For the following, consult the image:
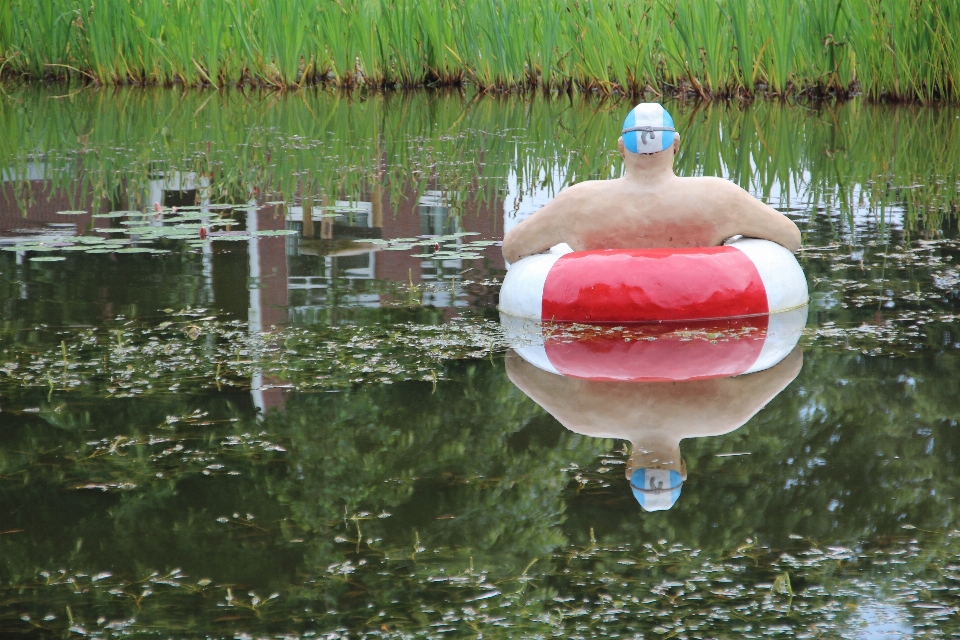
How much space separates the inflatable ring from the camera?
14.1 feet

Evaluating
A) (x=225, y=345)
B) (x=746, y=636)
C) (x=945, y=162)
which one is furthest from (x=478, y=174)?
(x=746, y=636)

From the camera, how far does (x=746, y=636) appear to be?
2.11 meters

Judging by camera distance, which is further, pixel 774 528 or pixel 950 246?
pixel 950 246

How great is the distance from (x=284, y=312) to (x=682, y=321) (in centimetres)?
144

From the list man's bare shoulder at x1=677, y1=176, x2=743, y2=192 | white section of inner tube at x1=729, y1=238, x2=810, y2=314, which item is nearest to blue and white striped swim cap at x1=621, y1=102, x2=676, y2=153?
man's bare shoulder at x1=677, y1=176, x2=743, y2=192

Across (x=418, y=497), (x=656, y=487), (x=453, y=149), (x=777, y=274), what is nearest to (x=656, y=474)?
(x=656, y=487)

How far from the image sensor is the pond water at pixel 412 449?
2.27 meters

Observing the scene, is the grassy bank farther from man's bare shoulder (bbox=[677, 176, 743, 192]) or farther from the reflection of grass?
man's bare shoulder (bbox=[677, 176, 743, 192])

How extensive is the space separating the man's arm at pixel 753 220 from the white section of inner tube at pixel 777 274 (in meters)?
0.04

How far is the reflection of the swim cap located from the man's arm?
11.8 inches

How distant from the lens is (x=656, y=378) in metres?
3.64

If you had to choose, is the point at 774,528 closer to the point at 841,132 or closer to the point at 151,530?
the point at 151,530

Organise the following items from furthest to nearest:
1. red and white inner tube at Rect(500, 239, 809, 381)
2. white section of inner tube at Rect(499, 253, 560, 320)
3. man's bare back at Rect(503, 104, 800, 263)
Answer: man's bare back at Rect(503, 104, 800, 263) < white section of inner tube at Rect(499, 253, 560, 320) < red and white inner tube at Rect(500, 239, 809, 381)

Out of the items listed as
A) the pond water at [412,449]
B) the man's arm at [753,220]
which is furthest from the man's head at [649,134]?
the pond water at [412,449]
